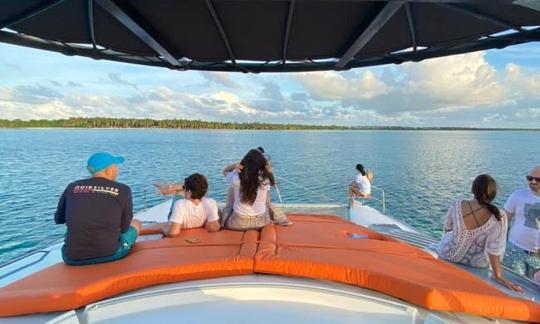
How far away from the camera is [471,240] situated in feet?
10.7

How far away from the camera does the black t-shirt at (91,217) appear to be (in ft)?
8.71

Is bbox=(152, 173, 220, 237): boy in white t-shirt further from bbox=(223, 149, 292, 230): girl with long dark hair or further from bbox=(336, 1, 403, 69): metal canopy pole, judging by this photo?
bbox=(336, 1, 403, 69): metal canopy pole

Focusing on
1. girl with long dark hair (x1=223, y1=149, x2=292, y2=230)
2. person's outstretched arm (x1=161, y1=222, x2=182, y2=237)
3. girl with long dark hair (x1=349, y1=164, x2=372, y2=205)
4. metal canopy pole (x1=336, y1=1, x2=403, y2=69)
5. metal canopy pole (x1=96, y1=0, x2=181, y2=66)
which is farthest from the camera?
girl with long dark hair (x1=349, y1=164, x2=372, y2=205)

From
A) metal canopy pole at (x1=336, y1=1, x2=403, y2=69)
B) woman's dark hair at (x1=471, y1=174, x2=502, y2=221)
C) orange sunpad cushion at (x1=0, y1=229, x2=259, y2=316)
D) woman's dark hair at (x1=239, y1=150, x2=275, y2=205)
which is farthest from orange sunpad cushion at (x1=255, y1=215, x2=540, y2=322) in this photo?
metal canopy pole at (x1=336, y1=1, x2=403, y2=69)

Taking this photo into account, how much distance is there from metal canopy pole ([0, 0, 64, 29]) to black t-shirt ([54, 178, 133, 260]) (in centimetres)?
136

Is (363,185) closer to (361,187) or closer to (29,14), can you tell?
(361,187)

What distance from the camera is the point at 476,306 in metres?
2.15

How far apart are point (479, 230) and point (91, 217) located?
3.38 meters

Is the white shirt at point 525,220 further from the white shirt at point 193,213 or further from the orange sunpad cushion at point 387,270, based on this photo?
the white shirt at point 193,213

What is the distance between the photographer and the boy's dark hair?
11.6 ft

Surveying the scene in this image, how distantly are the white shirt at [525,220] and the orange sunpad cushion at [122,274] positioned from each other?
283 centimetres

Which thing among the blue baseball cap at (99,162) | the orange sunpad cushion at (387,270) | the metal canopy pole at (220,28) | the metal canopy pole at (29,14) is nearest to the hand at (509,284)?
the orange sunpad cushion at (387,270)

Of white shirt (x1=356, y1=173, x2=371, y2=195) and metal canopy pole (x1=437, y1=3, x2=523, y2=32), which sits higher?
metal canopy pole (x1=437, y1=3, x2=523, y2=32)

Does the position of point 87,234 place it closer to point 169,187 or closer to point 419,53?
point 169,187
